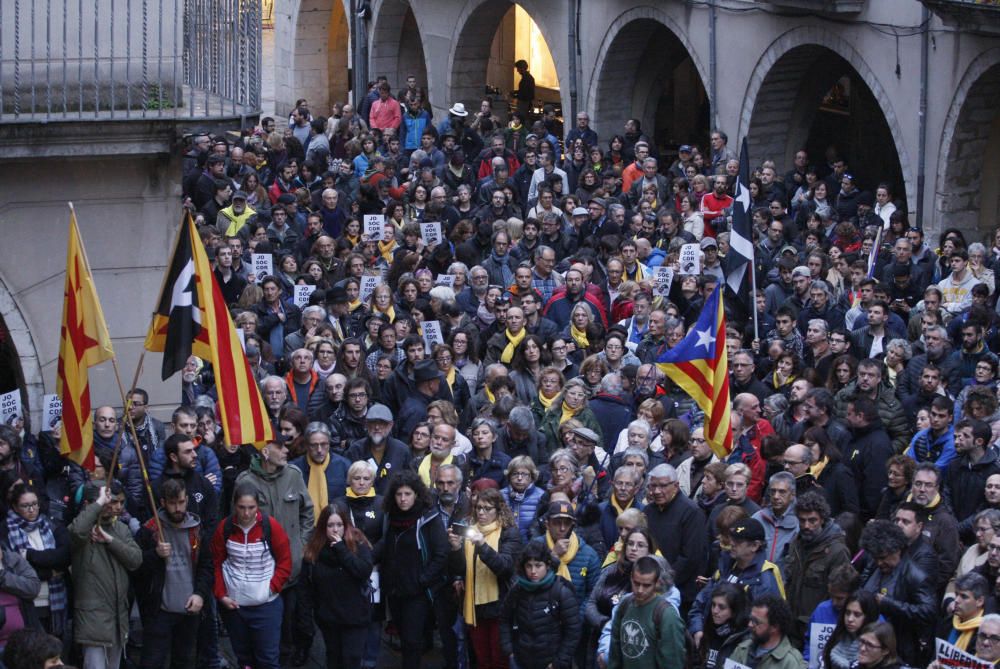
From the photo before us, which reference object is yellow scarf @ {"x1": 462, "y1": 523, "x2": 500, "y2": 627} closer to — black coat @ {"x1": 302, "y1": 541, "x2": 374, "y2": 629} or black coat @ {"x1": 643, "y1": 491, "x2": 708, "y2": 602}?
black coat @ {"x1": 302, "y1": 541, "x2": 374, "y2": 629}

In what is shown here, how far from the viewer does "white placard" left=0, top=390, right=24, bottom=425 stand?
11930mm

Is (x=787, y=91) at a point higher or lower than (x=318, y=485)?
higher

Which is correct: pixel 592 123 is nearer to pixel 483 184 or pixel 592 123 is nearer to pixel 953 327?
pixel 483 184

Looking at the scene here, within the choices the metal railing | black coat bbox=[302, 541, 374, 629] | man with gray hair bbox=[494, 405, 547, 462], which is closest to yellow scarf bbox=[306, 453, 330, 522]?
black coat bbox=[302, 541, 374, 629]

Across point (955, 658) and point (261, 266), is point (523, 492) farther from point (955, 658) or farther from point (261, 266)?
point (261, 266)

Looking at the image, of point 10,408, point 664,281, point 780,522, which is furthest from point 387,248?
point 780,522

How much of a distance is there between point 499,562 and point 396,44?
87.6 ft

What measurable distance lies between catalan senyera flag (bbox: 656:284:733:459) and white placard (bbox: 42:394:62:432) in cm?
430

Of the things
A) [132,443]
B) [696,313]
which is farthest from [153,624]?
[696,313]

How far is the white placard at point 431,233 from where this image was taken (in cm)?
1898

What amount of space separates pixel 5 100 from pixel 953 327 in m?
7.96

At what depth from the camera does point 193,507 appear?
1111 cm

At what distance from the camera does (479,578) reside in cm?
1076

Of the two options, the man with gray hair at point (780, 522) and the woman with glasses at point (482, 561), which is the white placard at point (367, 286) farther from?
the man with gray hair at point (780, 522)
